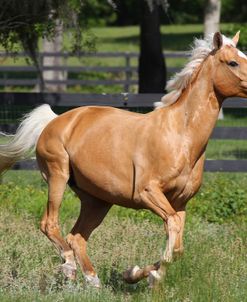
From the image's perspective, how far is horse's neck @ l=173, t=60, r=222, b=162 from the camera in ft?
24.7

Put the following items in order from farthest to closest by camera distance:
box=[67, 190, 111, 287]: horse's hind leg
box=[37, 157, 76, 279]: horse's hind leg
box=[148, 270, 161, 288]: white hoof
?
box=[67, 190, 111, 287]: horse's hind leg → box=[37, 157, 76, 279]: horse's hind leg → box=[148, 270, 161, 288]: white hoof

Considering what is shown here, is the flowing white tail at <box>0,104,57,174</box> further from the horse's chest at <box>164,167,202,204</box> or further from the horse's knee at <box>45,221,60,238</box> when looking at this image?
the horse's chest at <box>164,167,202,204</box>

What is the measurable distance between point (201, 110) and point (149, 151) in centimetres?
51

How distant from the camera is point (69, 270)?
313 inches

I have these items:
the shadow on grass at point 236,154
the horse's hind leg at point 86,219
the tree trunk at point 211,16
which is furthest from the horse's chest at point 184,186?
the tree trunk at point 211,16

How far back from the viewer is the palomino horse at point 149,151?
24.3 feet

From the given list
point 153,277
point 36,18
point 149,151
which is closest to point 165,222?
point 153,277

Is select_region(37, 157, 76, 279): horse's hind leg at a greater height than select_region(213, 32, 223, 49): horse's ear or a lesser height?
lesser

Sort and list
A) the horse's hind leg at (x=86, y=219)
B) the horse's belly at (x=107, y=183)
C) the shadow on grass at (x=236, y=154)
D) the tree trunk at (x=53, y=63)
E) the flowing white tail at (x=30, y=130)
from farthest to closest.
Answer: the tree trunk at (x=53, y=63), the shadow on grass at (x=236, y=154), the flowing white tail at (x=30, y=130), the horse's hind leg at (x=86, y=219), the horse's belly at (x=107, y=183)

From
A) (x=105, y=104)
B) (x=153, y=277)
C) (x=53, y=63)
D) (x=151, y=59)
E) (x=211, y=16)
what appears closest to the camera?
(x=153, y=277)

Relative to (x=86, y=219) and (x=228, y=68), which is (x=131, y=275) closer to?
(x=86, y=219)

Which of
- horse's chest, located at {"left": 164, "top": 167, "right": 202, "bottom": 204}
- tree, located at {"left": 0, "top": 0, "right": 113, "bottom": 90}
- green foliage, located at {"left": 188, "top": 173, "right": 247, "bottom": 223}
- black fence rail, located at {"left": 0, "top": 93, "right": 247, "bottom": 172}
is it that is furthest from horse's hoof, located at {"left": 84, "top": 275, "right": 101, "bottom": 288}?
tree, located at {"left": 0, "top": 0, "right": 113, "bottom": 90}

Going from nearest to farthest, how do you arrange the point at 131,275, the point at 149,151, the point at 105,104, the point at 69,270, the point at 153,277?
the point at 153,277
the point at 131,275
the point at 149,151
the point at 69,270
the point at 105,104

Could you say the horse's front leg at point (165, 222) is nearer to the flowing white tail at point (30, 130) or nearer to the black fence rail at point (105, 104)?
the flowing white tail at point (30, 130)
